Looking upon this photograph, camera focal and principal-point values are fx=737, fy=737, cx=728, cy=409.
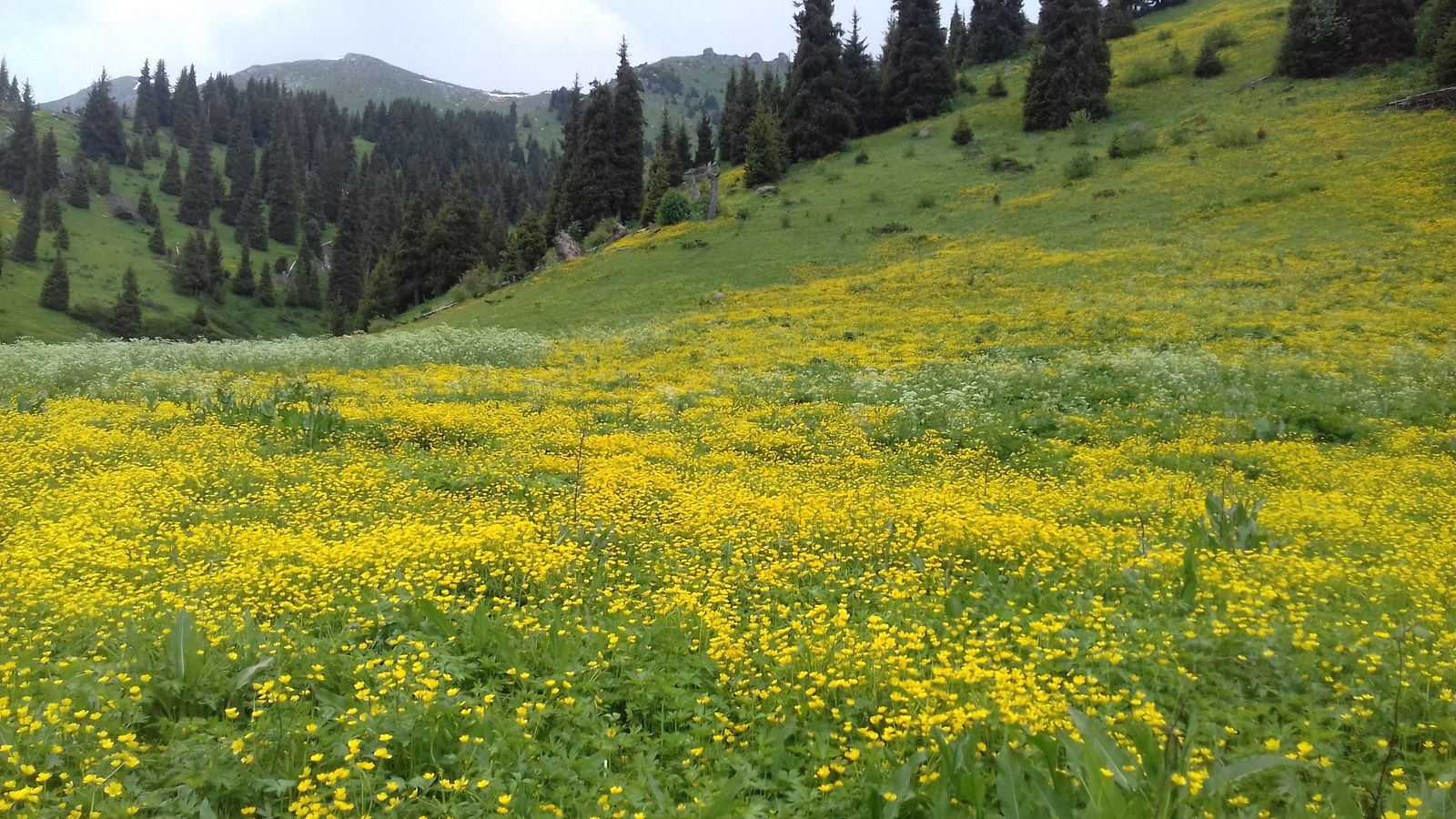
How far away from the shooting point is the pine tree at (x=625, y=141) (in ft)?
191

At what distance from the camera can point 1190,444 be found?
10.5m

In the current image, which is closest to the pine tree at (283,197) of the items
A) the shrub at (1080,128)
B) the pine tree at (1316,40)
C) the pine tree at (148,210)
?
the pine tree at (148,210)

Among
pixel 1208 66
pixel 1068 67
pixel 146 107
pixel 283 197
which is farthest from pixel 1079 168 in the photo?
pixel 146 107

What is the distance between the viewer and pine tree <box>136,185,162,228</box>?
412 ft

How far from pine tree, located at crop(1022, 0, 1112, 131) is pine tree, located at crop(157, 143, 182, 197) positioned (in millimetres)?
154070

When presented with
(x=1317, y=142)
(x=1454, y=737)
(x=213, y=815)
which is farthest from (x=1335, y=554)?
(x=1317, y=142)

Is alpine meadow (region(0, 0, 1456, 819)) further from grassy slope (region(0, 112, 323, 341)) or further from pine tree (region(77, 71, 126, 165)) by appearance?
pine tree (region(77, 71, 126, 165))

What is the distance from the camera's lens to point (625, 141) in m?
58.7

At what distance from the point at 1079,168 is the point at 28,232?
132m

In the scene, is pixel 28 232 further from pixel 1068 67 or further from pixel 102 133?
pixel 1068 67

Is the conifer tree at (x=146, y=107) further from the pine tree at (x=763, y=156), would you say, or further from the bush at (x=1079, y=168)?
the bush at (x=1079, y=168)

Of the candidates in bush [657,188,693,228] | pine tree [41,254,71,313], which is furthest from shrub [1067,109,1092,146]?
pine tree [41,254,71,313]

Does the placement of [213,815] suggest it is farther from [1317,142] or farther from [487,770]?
[1317,142]

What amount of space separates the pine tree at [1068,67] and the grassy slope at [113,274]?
82674mm
